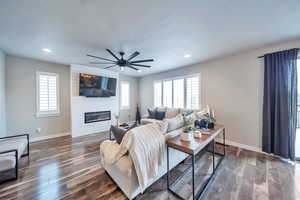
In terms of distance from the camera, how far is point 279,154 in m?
2.62

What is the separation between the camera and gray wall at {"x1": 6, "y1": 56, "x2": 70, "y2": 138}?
342 cm

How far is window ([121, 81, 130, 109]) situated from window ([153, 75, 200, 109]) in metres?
1.50

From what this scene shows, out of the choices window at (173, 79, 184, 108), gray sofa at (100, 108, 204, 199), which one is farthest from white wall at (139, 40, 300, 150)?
gray sofa at (100, 108, 204, 199)

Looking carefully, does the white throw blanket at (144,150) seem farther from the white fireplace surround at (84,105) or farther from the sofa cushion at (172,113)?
the white fireplace surround at (84,105)

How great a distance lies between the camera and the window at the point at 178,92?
14.1ft

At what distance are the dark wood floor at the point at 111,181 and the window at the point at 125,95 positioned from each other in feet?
11.3

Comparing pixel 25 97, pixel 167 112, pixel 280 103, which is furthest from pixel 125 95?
pixel 280 103

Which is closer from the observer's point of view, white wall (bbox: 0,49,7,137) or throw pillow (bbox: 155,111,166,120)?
white wall (bbox: 0,49,7,137)

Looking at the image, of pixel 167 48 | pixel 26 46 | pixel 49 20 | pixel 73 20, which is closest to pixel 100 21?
pixel 73 20

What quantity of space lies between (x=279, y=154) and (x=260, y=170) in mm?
913

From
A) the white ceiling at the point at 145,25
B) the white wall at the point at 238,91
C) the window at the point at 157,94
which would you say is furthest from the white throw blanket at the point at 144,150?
the window at the point at 157,94

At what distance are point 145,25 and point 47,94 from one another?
4083 mm

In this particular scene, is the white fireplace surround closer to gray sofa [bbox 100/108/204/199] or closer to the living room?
the living room

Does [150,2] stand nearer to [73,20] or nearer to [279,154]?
[73,20]
